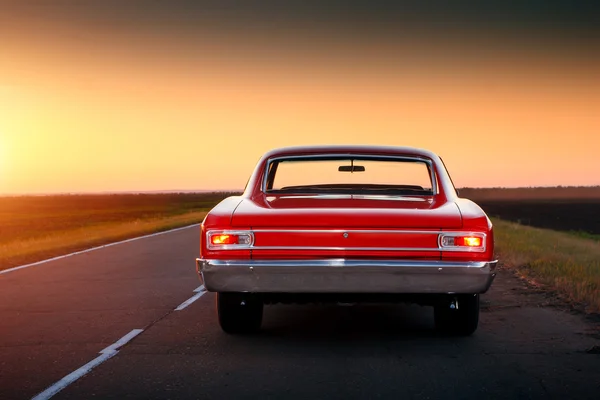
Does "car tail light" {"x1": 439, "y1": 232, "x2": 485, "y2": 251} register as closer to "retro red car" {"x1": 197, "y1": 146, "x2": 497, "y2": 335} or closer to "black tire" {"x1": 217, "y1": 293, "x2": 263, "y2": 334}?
"retro red car" {"x1": 197, "y1": 146, "x2": 497, "y2": 335}

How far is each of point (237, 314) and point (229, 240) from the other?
1108mm

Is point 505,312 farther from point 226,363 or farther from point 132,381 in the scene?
point 132,381

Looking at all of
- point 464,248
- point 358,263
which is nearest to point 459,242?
point 464,248

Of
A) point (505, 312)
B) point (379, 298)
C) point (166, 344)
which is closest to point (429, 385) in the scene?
point (379, 298)

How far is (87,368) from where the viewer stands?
243 inches

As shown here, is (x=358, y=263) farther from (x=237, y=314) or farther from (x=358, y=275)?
(x=237, y=314)

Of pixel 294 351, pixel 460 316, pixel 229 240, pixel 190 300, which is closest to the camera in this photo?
pixel 229 240

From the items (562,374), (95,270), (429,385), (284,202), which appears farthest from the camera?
(95,270)

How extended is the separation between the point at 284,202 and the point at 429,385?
219 centimetres

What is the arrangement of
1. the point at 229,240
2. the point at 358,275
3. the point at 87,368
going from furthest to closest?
the point at 229,240 → the point at 358,275 → the point at 87,368

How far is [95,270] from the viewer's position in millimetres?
14258

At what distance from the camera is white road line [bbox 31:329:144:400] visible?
540 cm

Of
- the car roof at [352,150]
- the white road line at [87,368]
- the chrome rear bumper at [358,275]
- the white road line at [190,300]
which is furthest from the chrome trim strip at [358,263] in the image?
the white road line at [190,300]

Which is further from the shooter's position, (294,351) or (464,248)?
(294,351)
